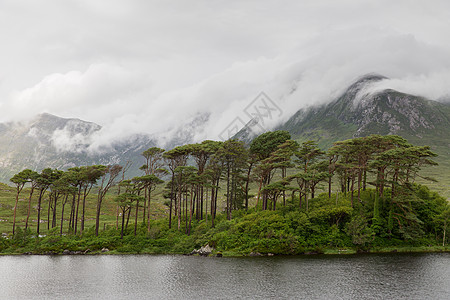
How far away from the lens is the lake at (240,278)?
107 ft

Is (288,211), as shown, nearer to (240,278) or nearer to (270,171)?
(270,171)

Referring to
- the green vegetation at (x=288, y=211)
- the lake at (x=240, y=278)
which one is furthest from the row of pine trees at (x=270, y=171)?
the lake at (x=240, y=278)

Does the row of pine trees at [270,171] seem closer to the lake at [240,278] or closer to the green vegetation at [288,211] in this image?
the green vegetation at [288,211]

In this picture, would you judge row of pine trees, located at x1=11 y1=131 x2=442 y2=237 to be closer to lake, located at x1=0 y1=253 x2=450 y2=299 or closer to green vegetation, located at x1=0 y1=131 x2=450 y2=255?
green vegetation, located at x1=0 y1=131 x2=450 y2=255

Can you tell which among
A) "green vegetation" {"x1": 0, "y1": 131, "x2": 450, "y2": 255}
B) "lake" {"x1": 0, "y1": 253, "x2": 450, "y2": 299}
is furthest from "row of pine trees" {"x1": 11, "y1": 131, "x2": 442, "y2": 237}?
"lake" {"x1": 0, "y1": 253, "x2": 450, "y2": 299}

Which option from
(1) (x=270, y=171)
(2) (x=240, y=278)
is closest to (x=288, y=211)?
(1) (x=270, y=171)

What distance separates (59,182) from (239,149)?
50.3m

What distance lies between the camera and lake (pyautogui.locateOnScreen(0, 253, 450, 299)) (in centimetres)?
3269

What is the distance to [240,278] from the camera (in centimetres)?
3928

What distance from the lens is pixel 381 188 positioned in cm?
6756

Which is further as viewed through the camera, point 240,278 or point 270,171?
point 270,171

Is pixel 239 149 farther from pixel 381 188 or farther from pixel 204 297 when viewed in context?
pixel 204 297

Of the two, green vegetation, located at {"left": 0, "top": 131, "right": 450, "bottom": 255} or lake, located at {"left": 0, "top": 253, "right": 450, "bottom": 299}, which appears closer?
lake, located at {"left": 0, "top": 253, "right": 450, "bottom": 299}

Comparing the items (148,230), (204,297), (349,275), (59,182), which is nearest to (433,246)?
(349,275)
